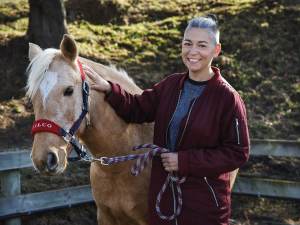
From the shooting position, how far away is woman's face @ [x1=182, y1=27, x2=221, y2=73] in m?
1.96

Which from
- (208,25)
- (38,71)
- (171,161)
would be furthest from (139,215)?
(208,25)

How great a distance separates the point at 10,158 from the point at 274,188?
12.0ft

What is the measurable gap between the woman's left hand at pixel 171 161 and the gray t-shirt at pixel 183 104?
0.51 feet

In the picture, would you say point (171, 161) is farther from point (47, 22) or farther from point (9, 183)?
point (47, 22)

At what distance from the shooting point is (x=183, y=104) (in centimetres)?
206

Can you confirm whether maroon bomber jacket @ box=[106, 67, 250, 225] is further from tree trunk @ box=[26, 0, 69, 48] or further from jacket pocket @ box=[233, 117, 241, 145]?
tree trunk @ box=[26, 0, 69, 48]

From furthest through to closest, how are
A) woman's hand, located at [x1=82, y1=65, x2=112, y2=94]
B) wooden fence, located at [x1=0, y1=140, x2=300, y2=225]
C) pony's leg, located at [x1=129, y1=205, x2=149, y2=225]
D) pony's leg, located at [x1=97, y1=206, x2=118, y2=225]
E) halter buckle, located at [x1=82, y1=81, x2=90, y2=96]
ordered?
wooden fence, located at [x1=0, y1=140, x2=300, y2=225] → pony's leg, located at [x1=97, y1=206, x2=118, y2=225] → pony's leg, located at [x1=129, y1=205, x2=149, y2=225] → woman's hand, located at [x1=82, y1=65, x2=112, y2=94] → halter buckle, located at [x1=82, y1=81, x2=90, y2=96]

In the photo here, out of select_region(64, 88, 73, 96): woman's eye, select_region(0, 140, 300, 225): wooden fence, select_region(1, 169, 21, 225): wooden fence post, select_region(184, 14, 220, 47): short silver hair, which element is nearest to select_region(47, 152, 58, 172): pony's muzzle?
select_region(64, 88, 73, 96): woman's eye

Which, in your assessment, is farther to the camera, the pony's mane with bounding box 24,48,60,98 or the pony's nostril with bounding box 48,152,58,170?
the pony's mane with bounding box 24,48,60,98

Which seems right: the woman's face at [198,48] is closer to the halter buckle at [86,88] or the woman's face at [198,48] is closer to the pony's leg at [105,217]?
the halter buckle at [86,88]

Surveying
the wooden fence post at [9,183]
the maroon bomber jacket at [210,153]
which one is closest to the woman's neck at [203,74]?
the maroon bomber jacket at [210,153]

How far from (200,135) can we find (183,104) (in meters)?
0.28

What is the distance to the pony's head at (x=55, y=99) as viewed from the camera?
5.94ft

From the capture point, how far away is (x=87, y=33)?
7.40m
